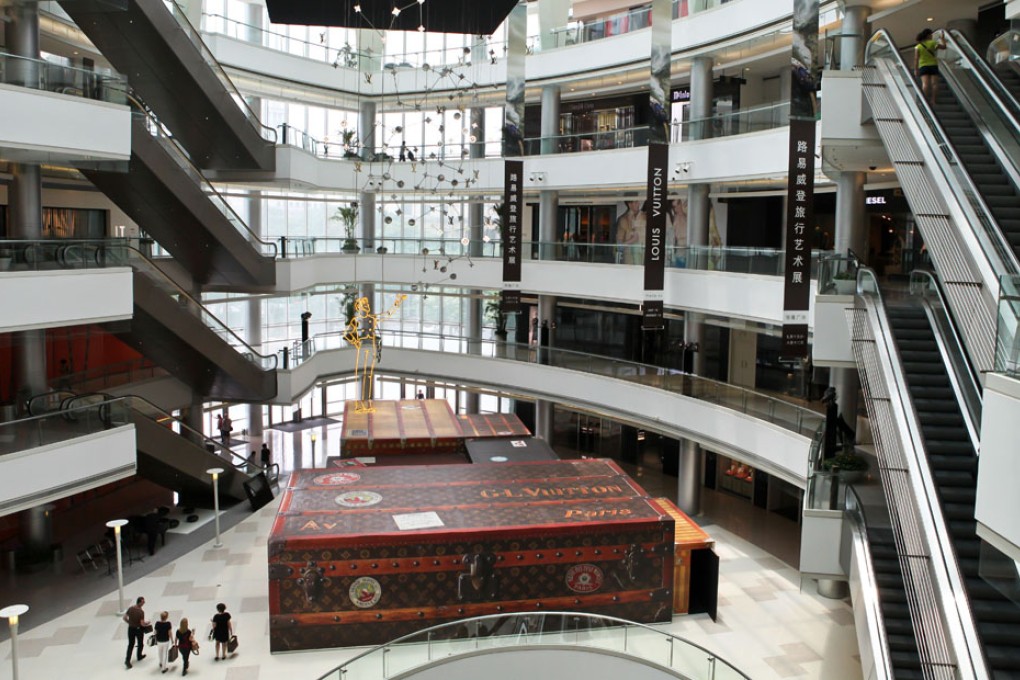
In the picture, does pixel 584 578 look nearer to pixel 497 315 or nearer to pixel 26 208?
pixel 26 208

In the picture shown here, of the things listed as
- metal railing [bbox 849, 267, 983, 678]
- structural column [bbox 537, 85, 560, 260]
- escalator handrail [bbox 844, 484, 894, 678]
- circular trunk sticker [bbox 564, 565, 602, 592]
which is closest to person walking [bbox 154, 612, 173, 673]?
circular trunk sticker [bbox 564, 565, 602, 592]

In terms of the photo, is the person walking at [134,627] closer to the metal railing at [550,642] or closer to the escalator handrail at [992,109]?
the metal railing at [550,642]

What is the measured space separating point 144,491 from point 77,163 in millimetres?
10029

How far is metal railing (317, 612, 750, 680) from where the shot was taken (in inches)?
430

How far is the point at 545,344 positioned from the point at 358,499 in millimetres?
10721

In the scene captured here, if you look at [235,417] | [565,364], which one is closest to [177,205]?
[565,364]

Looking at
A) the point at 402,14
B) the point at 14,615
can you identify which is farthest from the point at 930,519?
the point at 402,14

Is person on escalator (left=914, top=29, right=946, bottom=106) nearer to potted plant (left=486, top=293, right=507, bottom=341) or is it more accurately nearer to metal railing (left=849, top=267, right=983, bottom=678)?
metal railing (left=849, top=267, right=983, bottom=678)

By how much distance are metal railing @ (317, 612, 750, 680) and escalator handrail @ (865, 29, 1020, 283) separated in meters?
5.72

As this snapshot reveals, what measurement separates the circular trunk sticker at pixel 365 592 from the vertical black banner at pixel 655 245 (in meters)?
8.04

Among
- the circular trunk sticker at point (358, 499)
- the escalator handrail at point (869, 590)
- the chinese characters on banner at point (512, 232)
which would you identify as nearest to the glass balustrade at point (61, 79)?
the circular trunk sticker at point (358, 499)

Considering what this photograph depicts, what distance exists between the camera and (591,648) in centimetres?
1184

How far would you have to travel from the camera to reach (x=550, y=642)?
11.9 metres

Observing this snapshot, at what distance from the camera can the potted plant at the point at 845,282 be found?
39.0ft
